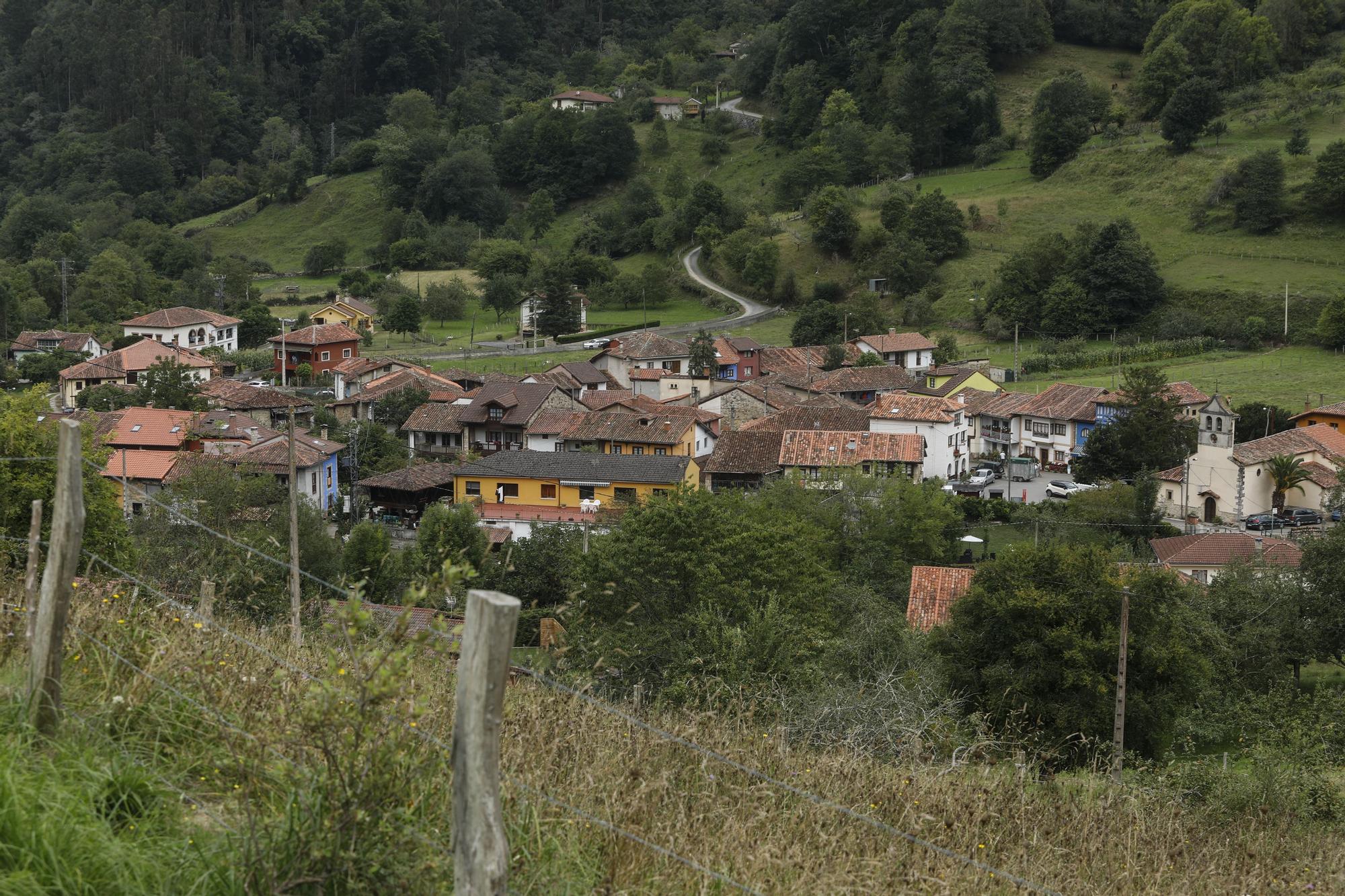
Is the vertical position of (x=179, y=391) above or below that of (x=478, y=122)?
below

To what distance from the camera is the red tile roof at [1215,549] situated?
19719mm

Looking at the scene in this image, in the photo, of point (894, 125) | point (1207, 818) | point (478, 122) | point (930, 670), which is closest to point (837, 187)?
point (894, 125)

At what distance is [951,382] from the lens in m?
34.3

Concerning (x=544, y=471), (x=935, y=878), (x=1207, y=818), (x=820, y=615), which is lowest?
(x=544, y=471)

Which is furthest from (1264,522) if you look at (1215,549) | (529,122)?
(529,122)

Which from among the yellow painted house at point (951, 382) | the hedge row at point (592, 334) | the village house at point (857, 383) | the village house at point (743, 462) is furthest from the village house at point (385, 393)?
the yellow painted house at point (951, 382)

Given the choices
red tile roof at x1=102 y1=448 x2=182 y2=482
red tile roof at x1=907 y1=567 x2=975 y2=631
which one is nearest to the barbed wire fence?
red tile roof at x1=907 y1=567 x2=975 y2=631

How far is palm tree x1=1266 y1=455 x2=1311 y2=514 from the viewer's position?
24547 mm

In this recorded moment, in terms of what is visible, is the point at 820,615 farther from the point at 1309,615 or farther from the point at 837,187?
the point at 837,187

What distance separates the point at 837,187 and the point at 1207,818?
48.9 m

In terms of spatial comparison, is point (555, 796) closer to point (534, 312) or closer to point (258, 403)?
point (258, 403)

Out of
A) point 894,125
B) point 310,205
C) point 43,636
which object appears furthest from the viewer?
point 310,205

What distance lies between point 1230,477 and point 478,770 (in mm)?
24713

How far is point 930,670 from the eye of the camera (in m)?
11.1
